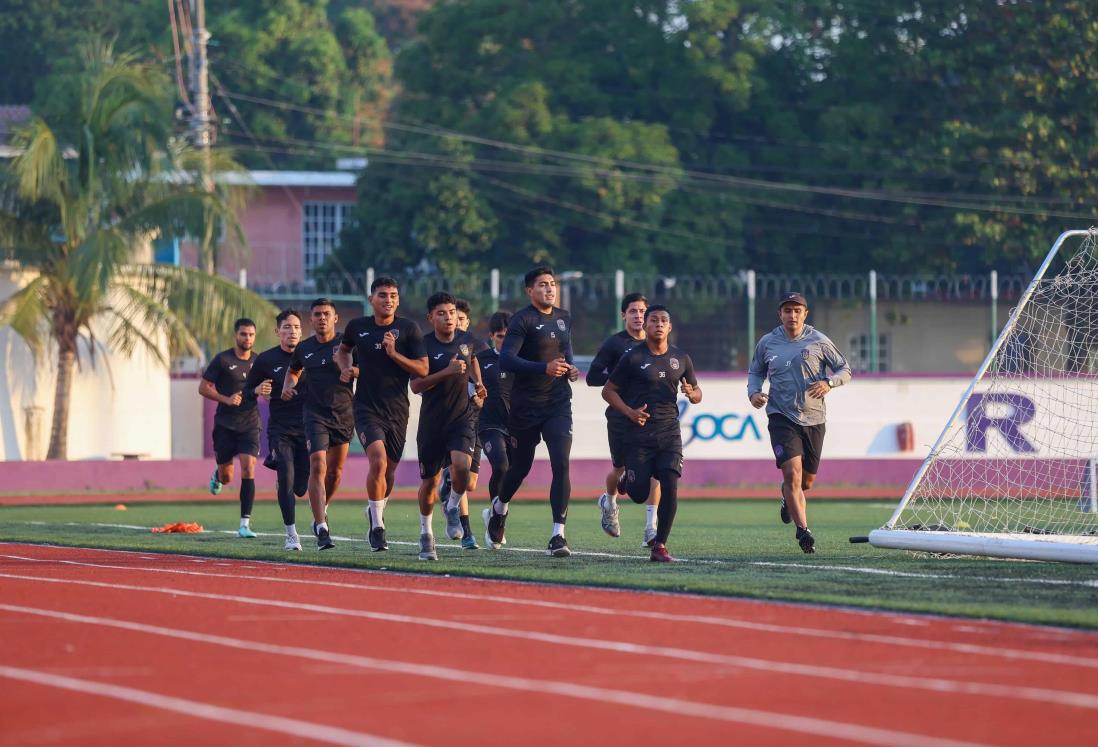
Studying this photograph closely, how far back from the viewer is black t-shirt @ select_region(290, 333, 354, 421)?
15.5 meters

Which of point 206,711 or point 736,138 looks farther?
point 736,138

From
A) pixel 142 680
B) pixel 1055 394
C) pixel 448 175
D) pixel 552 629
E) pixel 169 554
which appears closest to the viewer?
Result: pixel 142 680

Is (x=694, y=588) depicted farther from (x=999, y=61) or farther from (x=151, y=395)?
(x=999, y=61)

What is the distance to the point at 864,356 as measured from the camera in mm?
35844

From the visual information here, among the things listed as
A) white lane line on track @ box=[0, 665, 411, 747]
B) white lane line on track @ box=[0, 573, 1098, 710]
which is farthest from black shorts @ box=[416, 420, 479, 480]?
white lane line on track @ box=[0, 665, 411, 747]

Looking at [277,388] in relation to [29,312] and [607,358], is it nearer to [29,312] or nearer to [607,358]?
[607,358]

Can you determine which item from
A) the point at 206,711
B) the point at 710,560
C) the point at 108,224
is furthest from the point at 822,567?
the point at 108,224

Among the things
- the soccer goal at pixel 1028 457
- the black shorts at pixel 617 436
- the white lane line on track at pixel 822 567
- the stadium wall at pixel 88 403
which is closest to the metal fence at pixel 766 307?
the stadium wall at pixel 88 403

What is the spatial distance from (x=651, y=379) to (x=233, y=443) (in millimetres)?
5658

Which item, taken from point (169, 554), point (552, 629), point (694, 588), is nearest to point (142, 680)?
point (552, 629)

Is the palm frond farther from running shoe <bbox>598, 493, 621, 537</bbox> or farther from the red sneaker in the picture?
the red sneaker

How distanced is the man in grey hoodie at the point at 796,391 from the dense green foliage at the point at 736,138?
28.4m

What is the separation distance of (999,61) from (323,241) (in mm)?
19464

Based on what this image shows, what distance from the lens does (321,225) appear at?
53031 millimetres
